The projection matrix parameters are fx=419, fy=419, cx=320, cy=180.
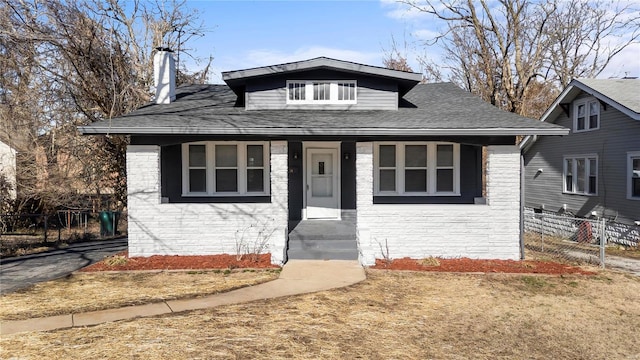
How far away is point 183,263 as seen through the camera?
383 inches

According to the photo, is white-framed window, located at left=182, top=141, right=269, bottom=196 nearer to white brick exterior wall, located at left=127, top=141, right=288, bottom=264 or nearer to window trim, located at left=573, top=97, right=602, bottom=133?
white brick exterior wall, located at left=127, top=141, right=288, bottom=264

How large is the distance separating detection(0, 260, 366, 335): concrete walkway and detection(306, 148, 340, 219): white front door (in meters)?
2.39

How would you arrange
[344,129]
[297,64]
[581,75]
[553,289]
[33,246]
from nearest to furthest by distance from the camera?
[553,289]
[344,129]
[297,64]
[33,246]
[581,75]

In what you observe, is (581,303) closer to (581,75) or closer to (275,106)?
(275,106)

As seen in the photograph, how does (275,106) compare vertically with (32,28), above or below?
below

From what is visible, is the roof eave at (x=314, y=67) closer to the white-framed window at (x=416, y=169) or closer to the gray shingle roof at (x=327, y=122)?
the gray shingle roof at (x=327, y=122)

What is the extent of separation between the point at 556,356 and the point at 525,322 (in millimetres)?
1159

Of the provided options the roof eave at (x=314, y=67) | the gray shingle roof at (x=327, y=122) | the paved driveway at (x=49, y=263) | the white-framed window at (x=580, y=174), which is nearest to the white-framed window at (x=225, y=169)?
the gray shingle roof at (x=327, y=122)

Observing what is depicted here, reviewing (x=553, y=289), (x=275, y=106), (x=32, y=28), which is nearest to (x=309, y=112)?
(x=275, y=106)

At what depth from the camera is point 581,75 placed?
1112 inches

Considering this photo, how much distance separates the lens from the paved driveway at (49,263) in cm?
848

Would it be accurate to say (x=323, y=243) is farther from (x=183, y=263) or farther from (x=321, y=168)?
(x=183, y=263)

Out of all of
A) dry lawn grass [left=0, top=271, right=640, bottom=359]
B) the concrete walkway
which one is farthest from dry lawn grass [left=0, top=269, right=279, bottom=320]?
dry lawn grass [left=0, top=271, right=640, bottom=359]

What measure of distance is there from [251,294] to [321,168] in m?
5.41
